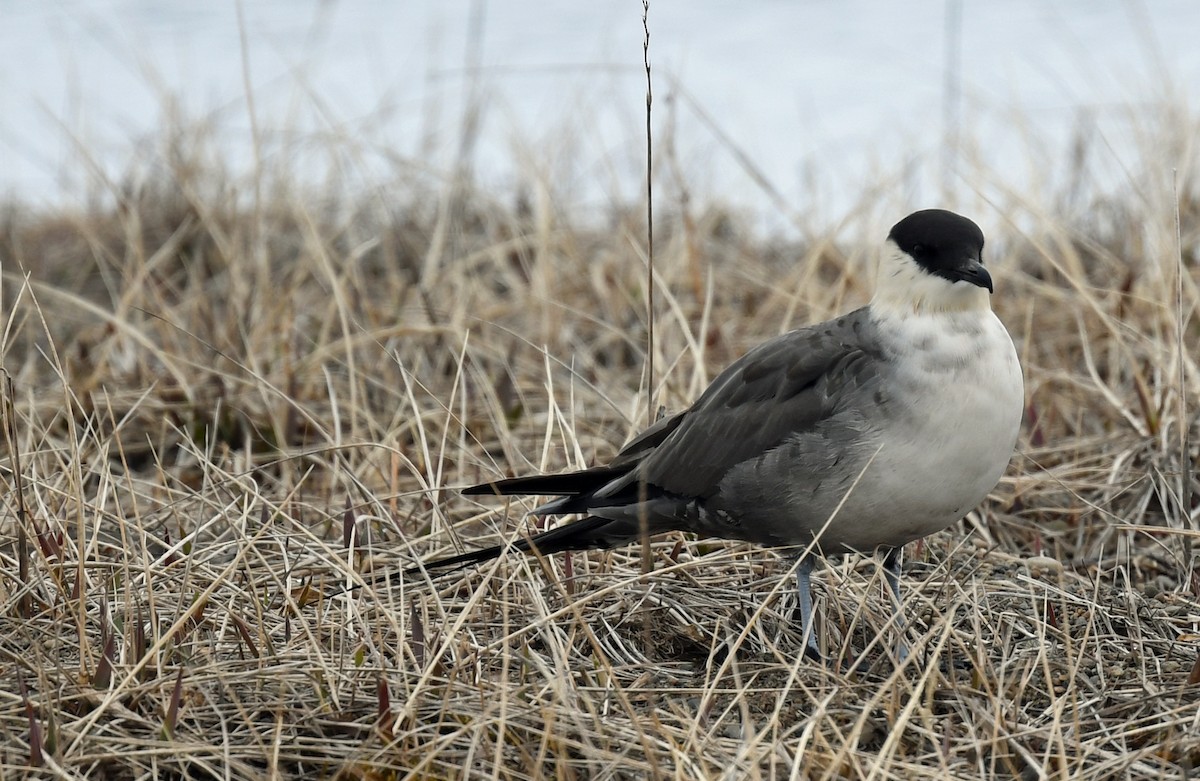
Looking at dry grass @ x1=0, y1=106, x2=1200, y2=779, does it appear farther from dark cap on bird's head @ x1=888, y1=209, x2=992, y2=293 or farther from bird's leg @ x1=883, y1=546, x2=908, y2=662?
dark cap on bird's head @ x1=888, y1=209, x2=992, y2=293

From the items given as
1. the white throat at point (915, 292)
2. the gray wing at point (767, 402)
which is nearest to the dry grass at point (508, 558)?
the gray wing at point (767, 402)

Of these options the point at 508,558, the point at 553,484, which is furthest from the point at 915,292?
the point at 508,558

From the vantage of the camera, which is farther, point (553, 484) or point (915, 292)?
point (553, 484)

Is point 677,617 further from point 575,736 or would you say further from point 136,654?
point 136,654

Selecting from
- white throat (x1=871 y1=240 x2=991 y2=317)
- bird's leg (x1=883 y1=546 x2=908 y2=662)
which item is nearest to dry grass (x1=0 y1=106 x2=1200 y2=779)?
bird's leg (x1=883 y1=546 x2=908 y2=662)

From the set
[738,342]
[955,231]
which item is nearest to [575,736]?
[955,231]

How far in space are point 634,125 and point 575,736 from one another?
4646mm

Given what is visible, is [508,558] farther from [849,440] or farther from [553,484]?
[849,440]

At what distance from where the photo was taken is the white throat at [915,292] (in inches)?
127

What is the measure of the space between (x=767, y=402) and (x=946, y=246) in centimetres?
56

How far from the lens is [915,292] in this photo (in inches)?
129

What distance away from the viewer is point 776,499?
3.27 meters

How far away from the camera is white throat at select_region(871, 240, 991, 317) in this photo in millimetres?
3225

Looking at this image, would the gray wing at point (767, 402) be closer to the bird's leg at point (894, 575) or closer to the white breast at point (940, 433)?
the white breast at point (940, 433)
